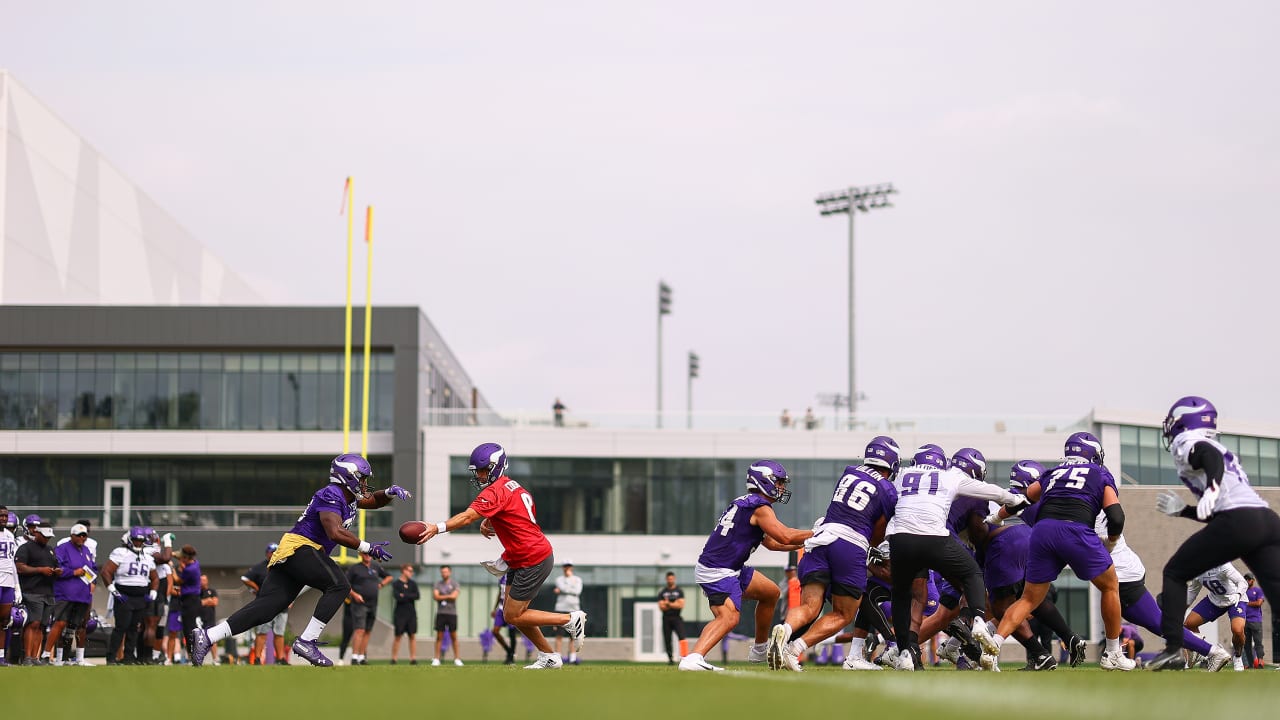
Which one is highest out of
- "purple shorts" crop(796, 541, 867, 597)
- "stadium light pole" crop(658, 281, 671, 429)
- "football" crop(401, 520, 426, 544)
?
"stadium light pole" crop(658, 281, 671, 429)

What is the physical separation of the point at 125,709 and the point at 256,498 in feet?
165

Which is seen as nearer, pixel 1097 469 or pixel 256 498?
pixel 1097 469

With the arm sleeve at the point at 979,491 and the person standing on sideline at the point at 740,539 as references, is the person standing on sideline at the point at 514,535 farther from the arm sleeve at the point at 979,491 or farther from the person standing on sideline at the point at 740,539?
the arm sleeve at the point at 979,491

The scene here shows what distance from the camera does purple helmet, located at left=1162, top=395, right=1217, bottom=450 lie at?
10609 mm

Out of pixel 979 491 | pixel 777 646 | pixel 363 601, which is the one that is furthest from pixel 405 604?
pixel 777 646

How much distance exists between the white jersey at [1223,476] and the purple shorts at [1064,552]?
2119 mm

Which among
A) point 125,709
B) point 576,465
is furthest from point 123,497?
point 125,709

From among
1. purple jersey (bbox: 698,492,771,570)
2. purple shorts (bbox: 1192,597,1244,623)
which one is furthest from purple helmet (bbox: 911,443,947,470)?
purple shorts (bbox: 1192,597,1244,623)

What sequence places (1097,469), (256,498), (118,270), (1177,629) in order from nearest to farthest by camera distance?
(1177,629) < (1097,469) < (256,498) < (118,270)

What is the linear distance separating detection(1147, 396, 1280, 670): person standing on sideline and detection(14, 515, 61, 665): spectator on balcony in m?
13.9

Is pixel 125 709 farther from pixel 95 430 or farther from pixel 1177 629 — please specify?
pixel 95 430

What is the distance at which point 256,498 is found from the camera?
2148 inches

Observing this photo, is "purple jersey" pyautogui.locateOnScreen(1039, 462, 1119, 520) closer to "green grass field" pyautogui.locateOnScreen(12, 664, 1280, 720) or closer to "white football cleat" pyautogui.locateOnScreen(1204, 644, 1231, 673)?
"white football cleat" pyautogui.locateOnScreen(1204, 644, 1231, 673)

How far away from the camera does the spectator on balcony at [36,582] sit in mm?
18844
